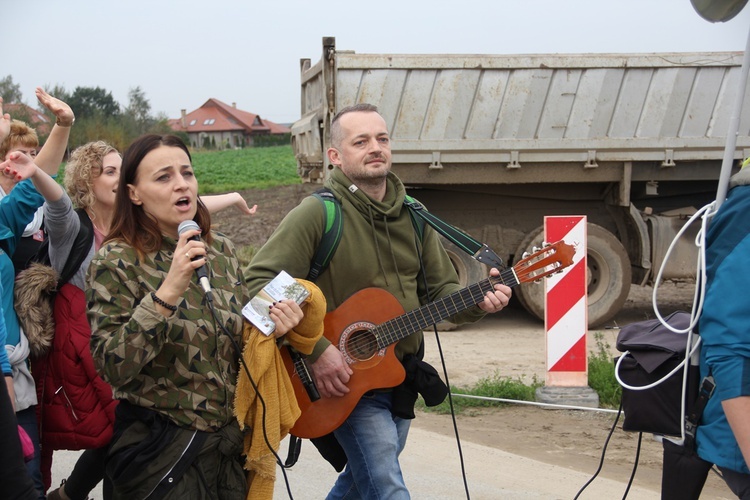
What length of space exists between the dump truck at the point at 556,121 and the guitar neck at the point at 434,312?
6.77m

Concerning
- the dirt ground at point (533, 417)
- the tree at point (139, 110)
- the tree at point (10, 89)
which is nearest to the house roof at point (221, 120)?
the tree at point (139, 110)

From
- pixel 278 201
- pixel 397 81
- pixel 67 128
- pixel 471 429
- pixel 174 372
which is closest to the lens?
pixel 174 372

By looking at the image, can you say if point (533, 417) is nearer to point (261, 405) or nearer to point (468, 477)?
point (468, 477)

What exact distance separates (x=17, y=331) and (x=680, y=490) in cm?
279

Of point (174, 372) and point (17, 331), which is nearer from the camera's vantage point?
point (174, 372)

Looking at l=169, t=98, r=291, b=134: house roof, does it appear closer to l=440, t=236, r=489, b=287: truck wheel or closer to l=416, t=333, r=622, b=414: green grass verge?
l=440, t=236, r=489, b=287: truck wheel

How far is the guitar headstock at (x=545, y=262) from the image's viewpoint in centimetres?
373

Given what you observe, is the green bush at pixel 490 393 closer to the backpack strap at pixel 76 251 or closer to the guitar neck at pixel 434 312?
the guitar neck at pixel 434 312

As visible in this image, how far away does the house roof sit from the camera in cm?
11481

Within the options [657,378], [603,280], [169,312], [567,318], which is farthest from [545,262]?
[603,280]

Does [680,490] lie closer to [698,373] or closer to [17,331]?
[698,373]

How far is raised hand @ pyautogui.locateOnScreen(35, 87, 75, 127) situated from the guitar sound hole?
1.52 meters

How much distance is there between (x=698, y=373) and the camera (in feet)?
9.28

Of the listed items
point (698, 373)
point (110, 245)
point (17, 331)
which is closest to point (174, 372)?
point (110, 245)
